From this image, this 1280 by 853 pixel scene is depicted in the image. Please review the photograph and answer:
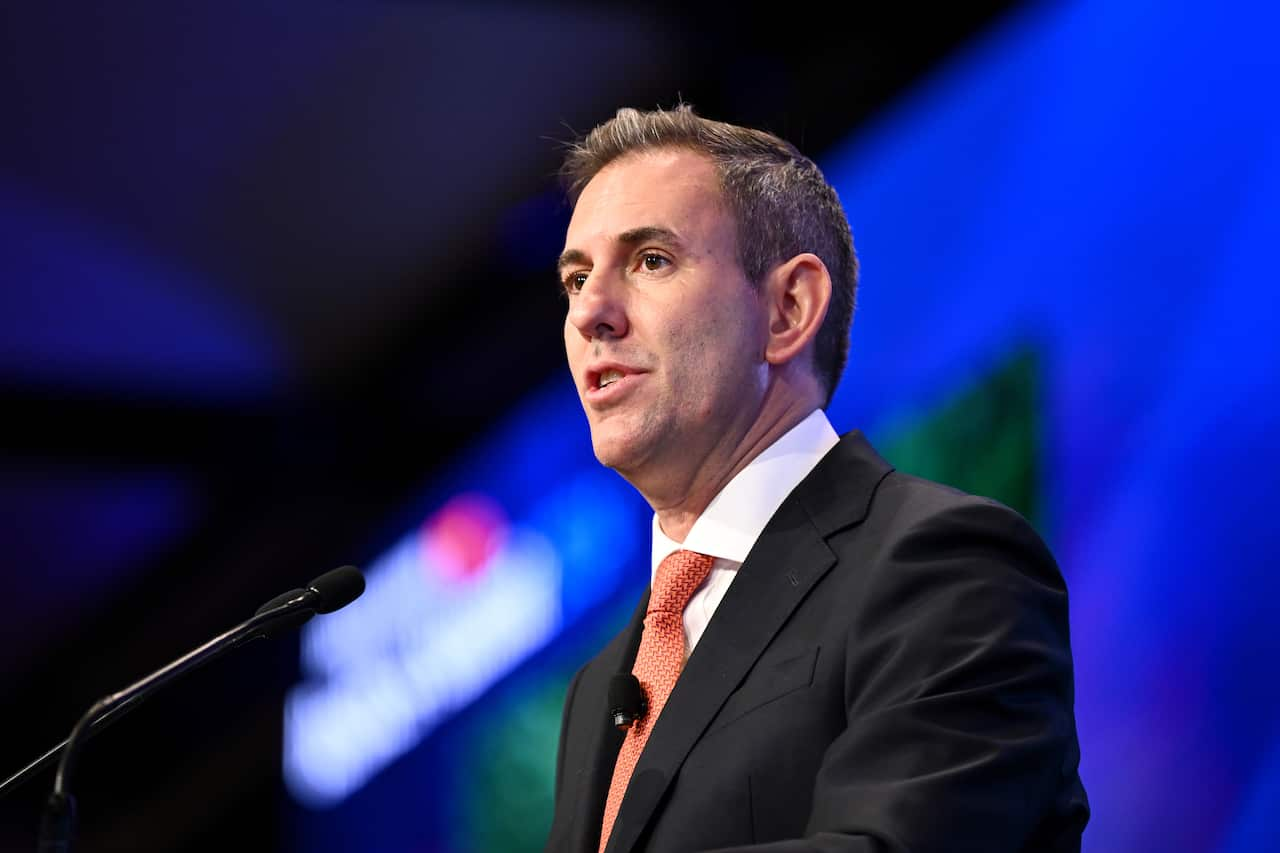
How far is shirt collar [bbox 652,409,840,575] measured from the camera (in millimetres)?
1717

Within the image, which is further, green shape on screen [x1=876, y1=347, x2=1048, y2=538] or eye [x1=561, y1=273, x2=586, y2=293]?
green shape on screen [x1=876, y1=347, x2=1048, y2=538]

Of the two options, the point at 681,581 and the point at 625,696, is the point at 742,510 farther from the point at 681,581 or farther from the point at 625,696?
the point at 625,696

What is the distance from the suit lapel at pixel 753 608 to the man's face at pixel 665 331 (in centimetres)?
18

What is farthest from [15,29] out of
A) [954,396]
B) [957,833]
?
[957,833]

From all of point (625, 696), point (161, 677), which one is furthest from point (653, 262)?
point (161, 677)

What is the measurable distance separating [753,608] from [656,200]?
65cm

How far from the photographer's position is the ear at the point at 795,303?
1.88 metres

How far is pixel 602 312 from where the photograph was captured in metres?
1.81

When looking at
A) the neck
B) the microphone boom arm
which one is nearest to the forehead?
the neck

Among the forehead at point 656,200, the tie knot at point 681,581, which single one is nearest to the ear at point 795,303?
the forehead at point 656,200

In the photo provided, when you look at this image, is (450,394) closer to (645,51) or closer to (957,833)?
(645,51)

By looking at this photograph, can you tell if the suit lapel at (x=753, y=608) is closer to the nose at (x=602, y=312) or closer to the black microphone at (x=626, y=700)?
the black microphone at (x=626, y=700)

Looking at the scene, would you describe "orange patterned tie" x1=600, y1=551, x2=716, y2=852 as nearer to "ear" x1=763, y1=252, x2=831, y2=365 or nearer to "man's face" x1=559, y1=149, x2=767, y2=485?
"man's face" x1=559, y1=149, x2=767, y2=485

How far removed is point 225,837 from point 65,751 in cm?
312
